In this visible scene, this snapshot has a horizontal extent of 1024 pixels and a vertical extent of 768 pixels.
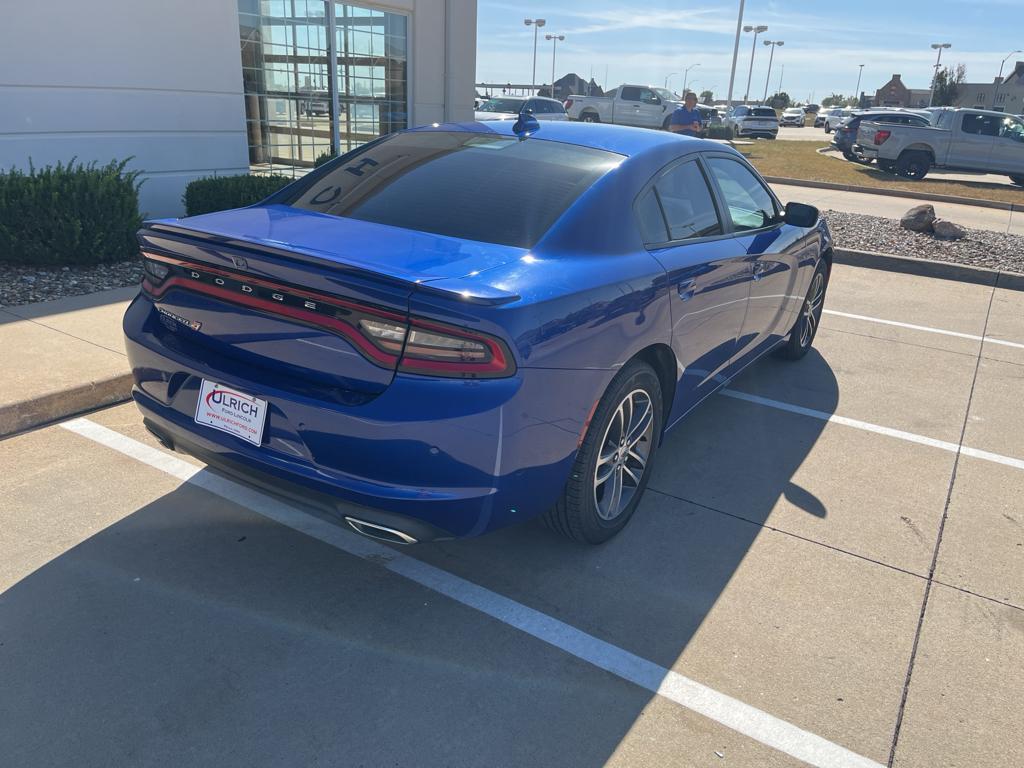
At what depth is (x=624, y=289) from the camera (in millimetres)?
2998

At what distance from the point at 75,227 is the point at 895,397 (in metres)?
6.38

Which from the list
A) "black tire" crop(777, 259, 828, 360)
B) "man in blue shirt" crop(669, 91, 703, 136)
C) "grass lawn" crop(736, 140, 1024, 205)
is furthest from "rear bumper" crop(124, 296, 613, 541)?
"grass lawn" crop(736, 140, 1024, 205)

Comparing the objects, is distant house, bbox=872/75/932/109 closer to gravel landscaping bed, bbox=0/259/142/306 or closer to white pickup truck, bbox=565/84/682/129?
white pickup truck, bbox=565/84/682/129

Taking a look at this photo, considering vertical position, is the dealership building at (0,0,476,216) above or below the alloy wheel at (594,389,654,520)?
above

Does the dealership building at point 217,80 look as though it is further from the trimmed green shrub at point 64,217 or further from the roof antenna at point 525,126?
the roof antenna at point 525,126

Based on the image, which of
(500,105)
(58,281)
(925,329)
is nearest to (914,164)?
(500,105)

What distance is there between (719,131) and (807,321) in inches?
1314

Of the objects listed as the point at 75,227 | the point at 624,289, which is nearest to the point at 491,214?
the point at 624,289

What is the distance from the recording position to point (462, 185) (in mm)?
3316

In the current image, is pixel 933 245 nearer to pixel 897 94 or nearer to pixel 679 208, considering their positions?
pixel 679 208

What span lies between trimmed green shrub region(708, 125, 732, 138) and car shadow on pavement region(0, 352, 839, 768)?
35.3 m

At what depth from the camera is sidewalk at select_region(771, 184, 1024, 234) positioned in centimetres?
1373

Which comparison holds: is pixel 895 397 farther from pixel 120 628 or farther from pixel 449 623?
pixel 120 628

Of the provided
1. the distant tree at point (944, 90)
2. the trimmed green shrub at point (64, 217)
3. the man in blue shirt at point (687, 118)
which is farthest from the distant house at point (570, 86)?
the trimmed green shrub at point (64, 217)
